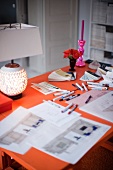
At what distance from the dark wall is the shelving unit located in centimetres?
131

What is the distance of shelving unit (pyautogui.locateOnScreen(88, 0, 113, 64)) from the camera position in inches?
140

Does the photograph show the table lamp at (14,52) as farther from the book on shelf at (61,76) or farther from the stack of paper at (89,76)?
the stack of paper at (89,76)

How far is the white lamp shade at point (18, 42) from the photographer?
1.51m

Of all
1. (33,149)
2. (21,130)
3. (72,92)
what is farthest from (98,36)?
(33,149)

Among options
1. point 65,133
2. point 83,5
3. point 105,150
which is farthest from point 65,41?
point 65,133

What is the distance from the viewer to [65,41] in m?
4.16

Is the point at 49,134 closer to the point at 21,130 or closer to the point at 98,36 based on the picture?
the point at 21,130

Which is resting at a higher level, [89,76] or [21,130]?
[89,76]

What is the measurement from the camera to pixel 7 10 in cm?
427

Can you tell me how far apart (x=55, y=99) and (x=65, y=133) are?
389 millimetres

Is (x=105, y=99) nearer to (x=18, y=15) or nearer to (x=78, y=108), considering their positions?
(x=78, y=108)

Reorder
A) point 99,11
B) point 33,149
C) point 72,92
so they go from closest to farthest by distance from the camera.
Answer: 1. point 33,149
2. point 72,92
3. point 99,11

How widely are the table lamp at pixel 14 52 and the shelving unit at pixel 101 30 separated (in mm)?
2182

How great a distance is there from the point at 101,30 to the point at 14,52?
2.36 m
